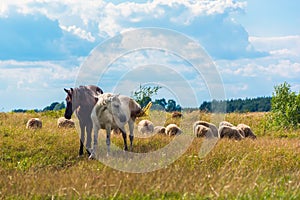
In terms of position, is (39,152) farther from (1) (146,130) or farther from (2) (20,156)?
(1) (146,130)

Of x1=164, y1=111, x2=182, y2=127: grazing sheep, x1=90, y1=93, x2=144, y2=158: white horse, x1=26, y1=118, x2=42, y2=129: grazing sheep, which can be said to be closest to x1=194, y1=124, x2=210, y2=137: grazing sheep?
x1=90, y1=93, x2=144, y2=158: white horse

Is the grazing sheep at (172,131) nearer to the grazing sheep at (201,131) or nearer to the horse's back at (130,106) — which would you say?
the grazing sheep at (201,131)

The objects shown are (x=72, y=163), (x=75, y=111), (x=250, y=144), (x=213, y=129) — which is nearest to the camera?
(x=72, y=163)

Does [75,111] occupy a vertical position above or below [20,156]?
above

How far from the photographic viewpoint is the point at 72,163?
1441cm

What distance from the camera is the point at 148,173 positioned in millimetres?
11992

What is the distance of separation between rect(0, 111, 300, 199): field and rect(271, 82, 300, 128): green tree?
698 cm

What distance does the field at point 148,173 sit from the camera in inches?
385

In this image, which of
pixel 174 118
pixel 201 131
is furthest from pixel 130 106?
pixel 174 118

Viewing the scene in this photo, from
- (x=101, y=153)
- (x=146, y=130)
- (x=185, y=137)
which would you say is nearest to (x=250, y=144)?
(x=185, y=137)

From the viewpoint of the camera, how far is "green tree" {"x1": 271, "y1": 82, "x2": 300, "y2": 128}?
2498cm

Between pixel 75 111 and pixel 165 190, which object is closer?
pixel 165 190

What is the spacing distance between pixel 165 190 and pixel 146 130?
876 cm

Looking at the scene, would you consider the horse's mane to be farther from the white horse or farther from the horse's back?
the horse's back
